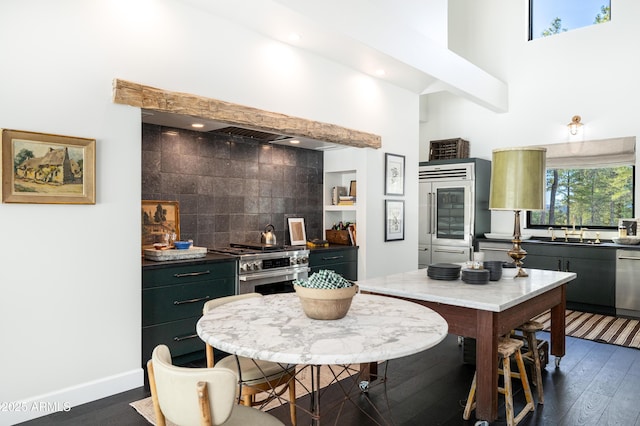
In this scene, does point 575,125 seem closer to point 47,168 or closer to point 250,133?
point 250,133

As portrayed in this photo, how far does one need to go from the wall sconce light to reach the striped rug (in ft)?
8.07

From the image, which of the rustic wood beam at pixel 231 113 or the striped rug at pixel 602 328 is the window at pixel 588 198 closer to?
the striped rug at pixel 602 328

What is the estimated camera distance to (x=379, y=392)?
3.04 metres

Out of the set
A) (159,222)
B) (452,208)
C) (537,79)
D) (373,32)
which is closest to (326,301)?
(159,222)

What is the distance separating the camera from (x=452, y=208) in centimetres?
664

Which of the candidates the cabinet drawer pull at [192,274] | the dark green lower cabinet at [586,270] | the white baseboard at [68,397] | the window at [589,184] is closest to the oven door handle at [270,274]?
the cabinet drawer pull at [192,274]

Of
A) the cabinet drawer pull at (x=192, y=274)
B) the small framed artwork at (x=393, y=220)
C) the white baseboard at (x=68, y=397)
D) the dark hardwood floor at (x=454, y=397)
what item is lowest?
the dark hardwood floor at (x=454, y=397)

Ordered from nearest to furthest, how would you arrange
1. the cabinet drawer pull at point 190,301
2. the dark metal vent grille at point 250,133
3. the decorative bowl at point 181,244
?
1. the cabinet drawer pull at point 190,301
2. the decorative bowl at point 181,244
3. the dark metal vent grille at point 250,133

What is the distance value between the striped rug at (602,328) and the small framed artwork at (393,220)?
5.89ft

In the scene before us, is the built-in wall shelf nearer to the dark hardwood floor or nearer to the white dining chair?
the dark hardwood floor

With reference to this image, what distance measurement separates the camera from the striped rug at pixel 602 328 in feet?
14.4

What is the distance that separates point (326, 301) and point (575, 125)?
5745 millimetres

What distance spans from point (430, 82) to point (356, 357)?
4.32 m

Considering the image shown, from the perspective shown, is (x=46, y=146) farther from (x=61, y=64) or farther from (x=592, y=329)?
(x=592, y=329)
